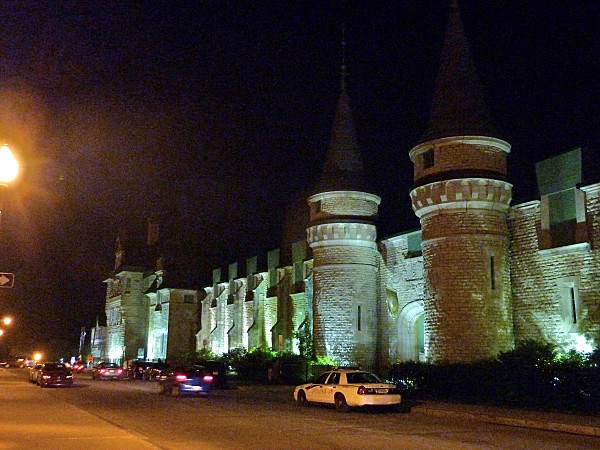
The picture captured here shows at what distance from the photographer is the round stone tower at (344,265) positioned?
103 ft

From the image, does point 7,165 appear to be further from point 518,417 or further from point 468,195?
point 468,195

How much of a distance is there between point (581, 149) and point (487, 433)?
548 inches

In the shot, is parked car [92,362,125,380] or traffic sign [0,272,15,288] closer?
traffic sign [0,272,15,288]

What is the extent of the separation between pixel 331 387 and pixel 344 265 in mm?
12473

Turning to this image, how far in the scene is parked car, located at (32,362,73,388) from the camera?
32.3 meters

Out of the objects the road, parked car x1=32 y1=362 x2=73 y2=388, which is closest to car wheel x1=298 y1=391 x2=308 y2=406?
the road

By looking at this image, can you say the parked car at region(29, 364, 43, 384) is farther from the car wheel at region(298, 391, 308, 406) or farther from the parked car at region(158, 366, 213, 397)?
the car wheel at region(298, 391, 308, 406)

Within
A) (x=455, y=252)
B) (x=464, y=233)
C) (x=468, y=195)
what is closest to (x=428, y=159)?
(x=468, y=195)

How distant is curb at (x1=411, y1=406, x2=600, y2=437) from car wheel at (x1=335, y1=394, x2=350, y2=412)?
214 centimetres

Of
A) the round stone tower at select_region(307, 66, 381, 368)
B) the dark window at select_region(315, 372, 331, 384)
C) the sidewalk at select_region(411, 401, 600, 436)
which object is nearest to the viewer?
the sidewalk at select_region(411, 401, 600, 436)

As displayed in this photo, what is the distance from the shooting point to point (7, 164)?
432 inches

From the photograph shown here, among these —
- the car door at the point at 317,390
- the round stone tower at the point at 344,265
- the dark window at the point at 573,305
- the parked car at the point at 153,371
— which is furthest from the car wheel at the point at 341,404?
the parked car at the point at 153,371

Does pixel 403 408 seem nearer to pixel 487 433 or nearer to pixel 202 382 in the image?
pixel 487 433

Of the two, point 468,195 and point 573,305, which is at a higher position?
point 468,195
